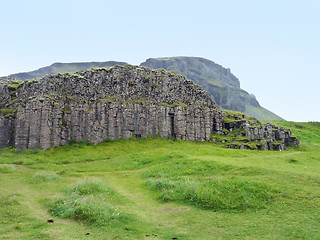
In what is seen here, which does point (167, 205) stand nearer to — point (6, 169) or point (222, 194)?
point (222, 194)

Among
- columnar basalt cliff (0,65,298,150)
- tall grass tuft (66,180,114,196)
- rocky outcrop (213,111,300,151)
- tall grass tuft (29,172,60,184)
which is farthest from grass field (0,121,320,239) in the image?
rocky outcrop (213,111,300,151)

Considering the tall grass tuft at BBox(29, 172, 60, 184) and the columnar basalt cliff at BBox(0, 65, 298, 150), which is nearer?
the tall grass tuft at BBox(29, 172, 60, 184)

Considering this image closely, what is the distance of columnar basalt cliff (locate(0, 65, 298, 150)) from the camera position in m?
58.0

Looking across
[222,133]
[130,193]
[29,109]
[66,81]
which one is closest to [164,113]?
[222,133]

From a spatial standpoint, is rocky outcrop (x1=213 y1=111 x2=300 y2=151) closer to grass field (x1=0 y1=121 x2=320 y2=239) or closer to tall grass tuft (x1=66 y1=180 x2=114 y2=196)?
grass field (x1=0 y1=121 x2=320 y2=239)

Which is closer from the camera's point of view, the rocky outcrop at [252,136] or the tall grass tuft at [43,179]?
the tall grass tuft at [43,179]

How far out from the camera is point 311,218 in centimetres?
1864

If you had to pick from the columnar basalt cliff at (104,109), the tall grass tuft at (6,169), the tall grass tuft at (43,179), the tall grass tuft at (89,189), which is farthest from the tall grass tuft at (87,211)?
the columnar basalt cliff at (104,109)

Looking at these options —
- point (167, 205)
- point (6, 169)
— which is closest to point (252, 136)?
point (167, 205)

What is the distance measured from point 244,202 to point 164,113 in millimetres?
49620

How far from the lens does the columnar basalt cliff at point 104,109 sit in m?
58.0

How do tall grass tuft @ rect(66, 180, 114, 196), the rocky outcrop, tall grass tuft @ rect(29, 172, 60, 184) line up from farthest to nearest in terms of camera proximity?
the rocky outcrop
tall grass tuft @ rect(29, 172, 60, 184)
tall grass tuft @ rect(66, 180, 114, 196)

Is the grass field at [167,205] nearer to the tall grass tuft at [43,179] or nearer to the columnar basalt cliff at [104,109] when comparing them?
the tall grass tuft at [43,179]

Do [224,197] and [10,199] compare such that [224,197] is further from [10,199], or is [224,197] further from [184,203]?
[10,199]
